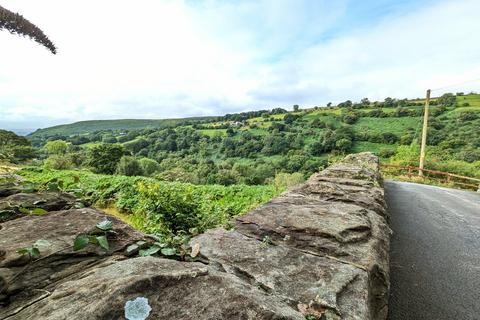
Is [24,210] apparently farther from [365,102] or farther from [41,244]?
[365,102]

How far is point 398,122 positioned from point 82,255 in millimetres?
76956

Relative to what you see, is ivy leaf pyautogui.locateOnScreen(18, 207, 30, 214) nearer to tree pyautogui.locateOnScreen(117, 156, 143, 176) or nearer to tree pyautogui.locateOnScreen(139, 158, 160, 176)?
tree pyautogui.locateOnScreen(117, 156, 143, 176)

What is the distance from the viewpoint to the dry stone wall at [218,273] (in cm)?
116

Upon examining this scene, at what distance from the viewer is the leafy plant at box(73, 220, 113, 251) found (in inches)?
59.1

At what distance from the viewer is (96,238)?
1.58m

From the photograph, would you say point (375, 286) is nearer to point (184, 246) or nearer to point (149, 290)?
point (184, 246)

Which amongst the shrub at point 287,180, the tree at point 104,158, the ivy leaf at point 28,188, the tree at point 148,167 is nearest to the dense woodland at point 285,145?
the tree at point 148,167

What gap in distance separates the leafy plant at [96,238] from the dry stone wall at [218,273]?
7 cm

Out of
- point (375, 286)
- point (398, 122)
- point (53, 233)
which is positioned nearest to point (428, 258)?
point (375, 286)

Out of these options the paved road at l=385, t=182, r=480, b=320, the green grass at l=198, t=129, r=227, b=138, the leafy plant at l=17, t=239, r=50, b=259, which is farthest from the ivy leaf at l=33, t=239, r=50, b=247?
the green grass at l=198, t=129, r=227, b=138

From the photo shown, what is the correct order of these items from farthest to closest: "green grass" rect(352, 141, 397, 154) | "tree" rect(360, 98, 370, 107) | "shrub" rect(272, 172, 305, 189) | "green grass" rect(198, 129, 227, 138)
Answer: "green grass" rect(198, 129, 227, 138), "tree" rect(360, 98, 370, 107), "green grass" rect(352, 141, 397, 154), "shrub" rect(272, 172, 305, 189)

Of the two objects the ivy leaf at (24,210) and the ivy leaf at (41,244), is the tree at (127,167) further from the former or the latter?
the ivy leaf at (41,244)

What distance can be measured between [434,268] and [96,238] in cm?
408

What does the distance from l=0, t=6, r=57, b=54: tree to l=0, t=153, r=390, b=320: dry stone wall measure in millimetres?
1211
